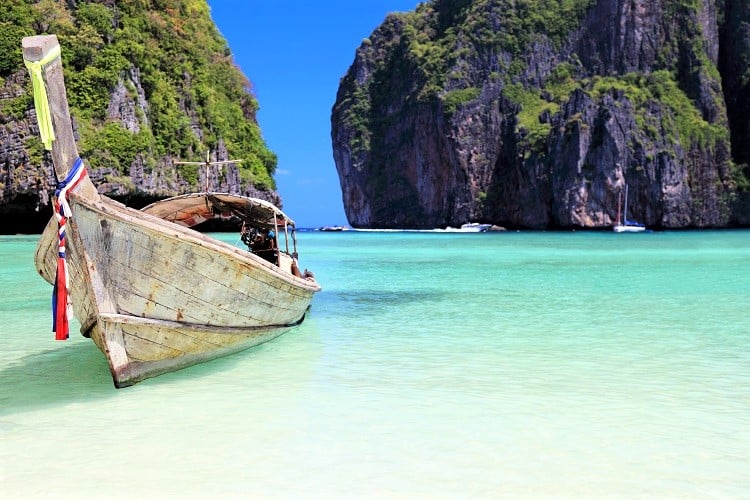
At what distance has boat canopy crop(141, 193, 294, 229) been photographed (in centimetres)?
1124

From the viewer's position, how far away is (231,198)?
441 inches

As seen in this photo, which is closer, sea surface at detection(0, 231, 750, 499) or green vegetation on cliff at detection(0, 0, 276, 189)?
sea surface at detection(0, 231, 750, 499)

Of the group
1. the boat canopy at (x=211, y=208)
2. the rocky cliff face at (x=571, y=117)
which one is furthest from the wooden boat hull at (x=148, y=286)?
the rocky cliff face at (x=571, y=117)

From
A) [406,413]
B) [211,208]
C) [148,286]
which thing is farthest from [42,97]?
[211,208]

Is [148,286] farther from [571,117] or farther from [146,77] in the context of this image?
[571,117]

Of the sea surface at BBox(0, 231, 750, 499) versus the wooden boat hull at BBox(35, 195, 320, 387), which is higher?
the wooden boat hull at BBox(35, 195, 320, 387)

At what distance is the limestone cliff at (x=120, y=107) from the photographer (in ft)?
142

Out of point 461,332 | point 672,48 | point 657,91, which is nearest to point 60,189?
point 461,332

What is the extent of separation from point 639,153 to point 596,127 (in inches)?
239

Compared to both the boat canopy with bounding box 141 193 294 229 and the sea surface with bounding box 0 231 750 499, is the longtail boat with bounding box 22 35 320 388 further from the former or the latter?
the boat canopy with bounding box 141 193 294 229

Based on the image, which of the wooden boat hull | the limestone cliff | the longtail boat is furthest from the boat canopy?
the limestone cliff

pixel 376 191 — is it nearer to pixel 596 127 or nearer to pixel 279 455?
pixel 596 127

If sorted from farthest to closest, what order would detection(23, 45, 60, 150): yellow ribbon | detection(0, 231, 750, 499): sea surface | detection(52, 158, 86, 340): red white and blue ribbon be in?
detection(52, 158, 86, 340): red white and blue ribbon
detection(23, 45, 60, 150): yellow ribbon
detection(0, 231, 750, 499): sea surface

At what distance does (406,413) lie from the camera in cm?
633
